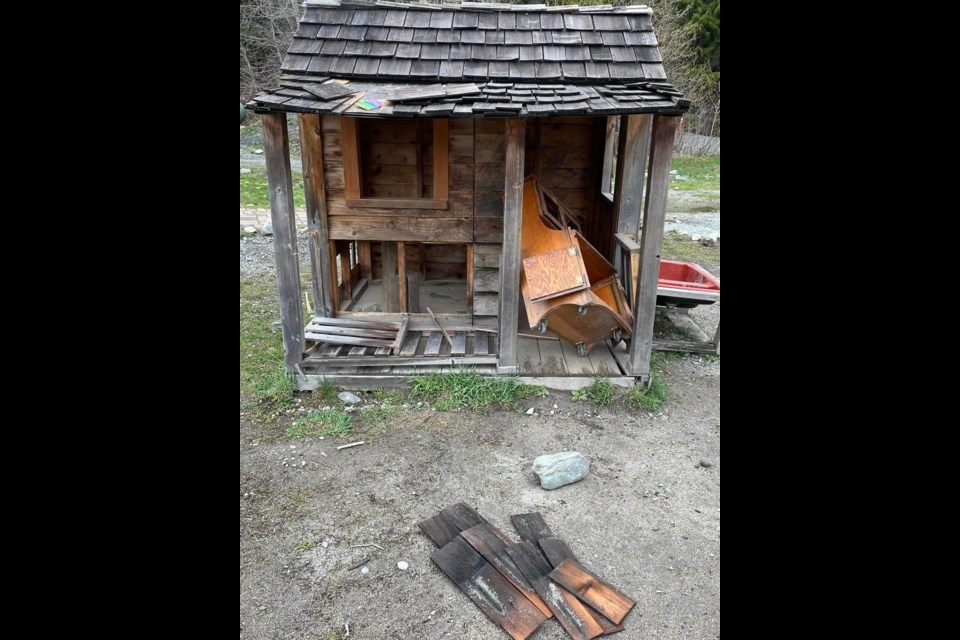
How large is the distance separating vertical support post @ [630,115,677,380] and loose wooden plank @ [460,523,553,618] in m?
2.70

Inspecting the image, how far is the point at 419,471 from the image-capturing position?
484 cm

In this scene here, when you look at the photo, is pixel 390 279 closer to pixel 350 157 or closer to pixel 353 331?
pixel 353 331

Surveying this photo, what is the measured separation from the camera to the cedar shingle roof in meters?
5.25

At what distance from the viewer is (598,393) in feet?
19.6

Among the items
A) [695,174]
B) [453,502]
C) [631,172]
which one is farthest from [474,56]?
[695,174]

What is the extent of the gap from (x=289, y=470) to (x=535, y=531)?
2142 mm

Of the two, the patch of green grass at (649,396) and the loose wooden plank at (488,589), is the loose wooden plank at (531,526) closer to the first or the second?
the loose wooden plank at (488,589)

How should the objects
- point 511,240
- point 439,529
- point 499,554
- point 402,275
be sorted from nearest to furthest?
1. point 499,554
2. point 439,529
3. point 511,240
4. point 402,275

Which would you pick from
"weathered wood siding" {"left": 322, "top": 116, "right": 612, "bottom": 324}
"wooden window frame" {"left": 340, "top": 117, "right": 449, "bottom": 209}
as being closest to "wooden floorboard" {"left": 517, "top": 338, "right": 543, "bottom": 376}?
"weathered wood siding" {"left": 322, "top": 116, "right": 612, "bottom": 324}

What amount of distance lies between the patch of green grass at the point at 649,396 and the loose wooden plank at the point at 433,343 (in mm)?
2118

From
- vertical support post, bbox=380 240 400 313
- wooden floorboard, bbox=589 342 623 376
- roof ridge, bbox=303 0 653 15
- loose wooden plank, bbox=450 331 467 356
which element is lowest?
wooden floorboard, bbox=589 342 623 376

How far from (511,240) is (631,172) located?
213cm

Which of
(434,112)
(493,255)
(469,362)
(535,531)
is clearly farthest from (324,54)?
(535,531)

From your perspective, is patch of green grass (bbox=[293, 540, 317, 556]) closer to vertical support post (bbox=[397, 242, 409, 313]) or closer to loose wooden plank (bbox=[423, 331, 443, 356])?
loose wooden plank (bbox=[423, 331, 443, 356])
